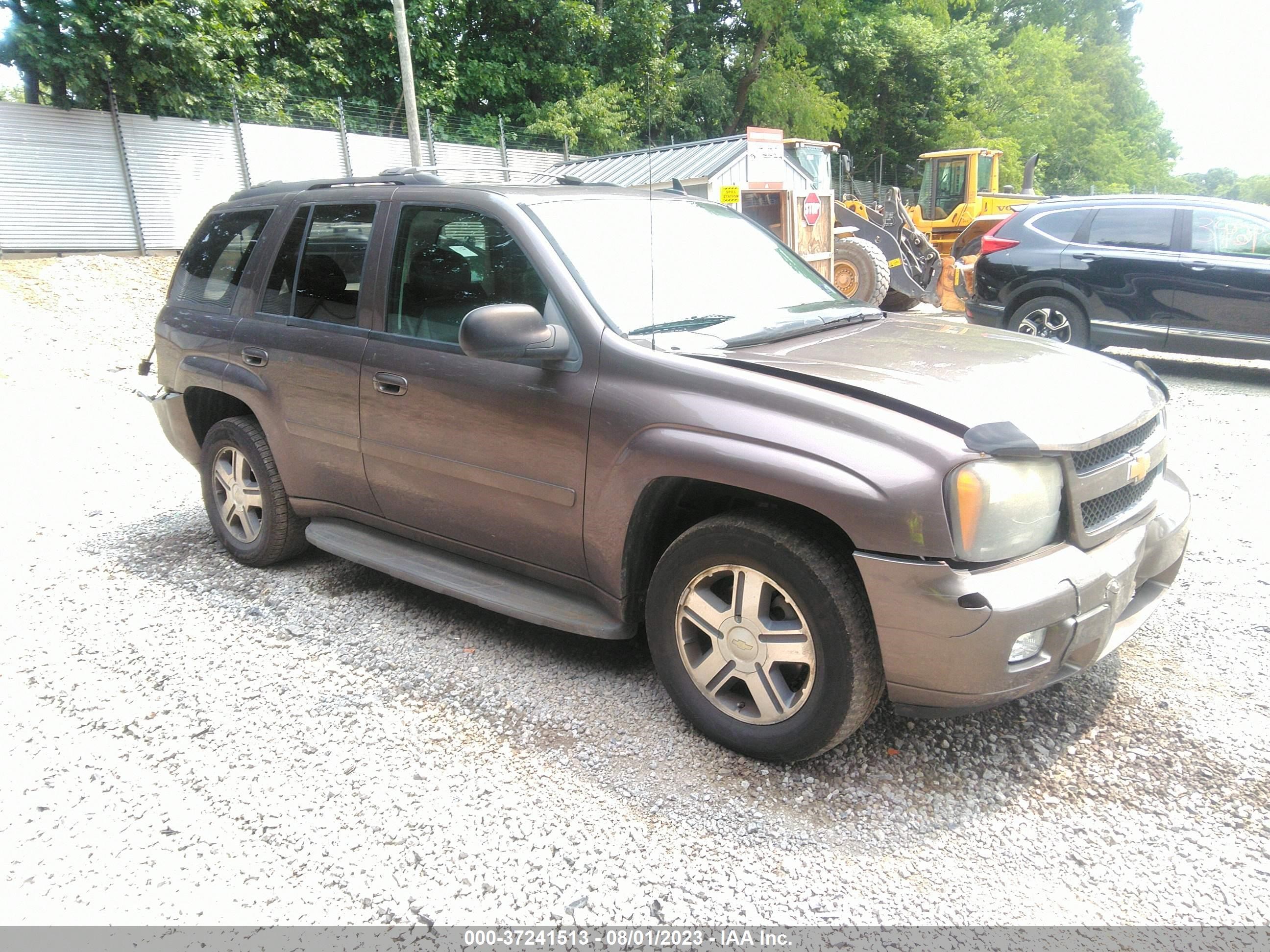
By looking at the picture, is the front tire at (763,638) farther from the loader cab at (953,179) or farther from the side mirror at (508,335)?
the loader cab at (953,179)

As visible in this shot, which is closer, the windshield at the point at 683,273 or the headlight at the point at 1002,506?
the headlight at the point at 1002,506

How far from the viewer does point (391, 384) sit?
3666 mm

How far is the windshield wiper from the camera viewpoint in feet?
10.3

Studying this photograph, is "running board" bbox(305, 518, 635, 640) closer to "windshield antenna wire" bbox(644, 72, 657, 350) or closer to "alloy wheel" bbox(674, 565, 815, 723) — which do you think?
"alloy wheel" bbox(674, 565, 815, 723)

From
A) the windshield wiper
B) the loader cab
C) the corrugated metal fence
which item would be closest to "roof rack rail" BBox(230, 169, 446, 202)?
the windshield wiper

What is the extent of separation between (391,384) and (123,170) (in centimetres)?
1559

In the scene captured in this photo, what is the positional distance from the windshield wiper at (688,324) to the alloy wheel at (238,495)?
235 cm

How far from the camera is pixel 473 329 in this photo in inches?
114

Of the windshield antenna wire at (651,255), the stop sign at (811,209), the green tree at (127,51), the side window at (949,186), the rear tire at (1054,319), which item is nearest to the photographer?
the windshield antenna wire at (651,255)

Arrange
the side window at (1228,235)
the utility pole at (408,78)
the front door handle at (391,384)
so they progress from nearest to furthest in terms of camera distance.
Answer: the front door handle at (391,384), the side window at (1228,235), the utility pole at (408,78)

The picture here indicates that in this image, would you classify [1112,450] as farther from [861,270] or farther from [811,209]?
[811,209]

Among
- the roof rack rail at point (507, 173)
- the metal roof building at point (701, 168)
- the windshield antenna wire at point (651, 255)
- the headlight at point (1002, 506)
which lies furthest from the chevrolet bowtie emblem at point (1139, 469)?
the metal roof building at point (701, 168)

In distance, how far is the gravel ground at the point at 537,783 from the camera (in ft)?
7.72

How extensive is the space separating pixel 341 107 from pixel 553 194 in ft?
59.9
